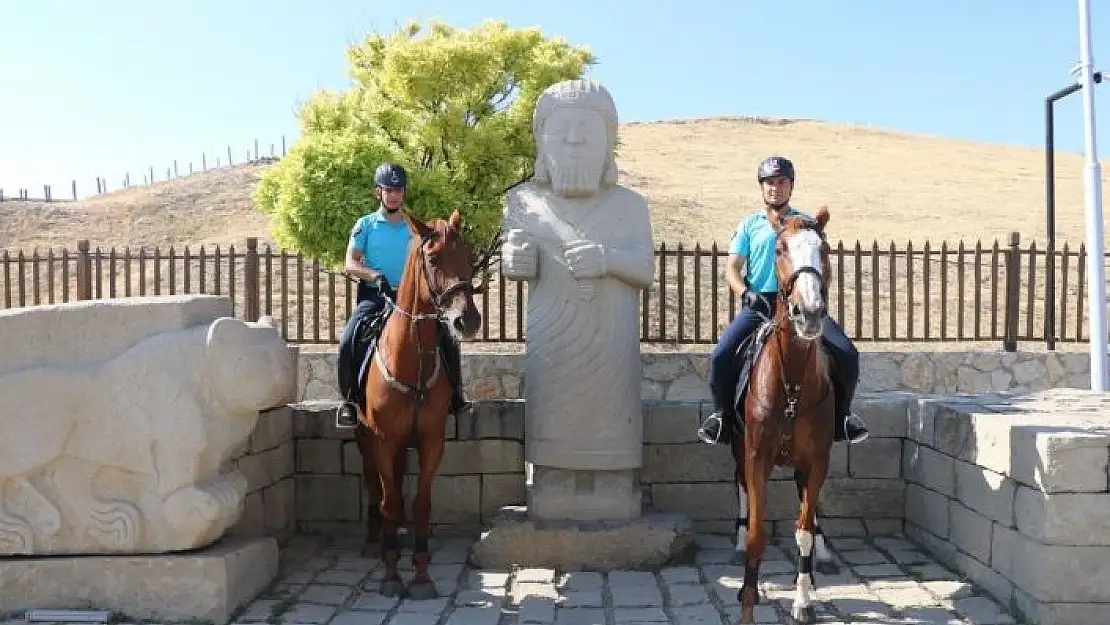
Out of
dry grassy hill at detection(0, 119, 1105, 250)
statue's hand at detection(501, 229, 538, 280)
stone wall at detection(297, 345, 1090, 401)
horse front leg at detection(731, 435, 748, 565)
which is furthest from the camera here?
dry grassy hill at detection(0, 119, 1105, 250)

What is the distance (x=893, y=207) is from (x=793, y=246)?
85.3 feet

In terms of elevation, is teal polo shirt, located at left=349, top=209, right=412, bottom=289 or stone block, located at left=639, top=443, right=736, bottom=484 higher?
teal polo shirt, located at left=349, top=209, right=412, bottom=289

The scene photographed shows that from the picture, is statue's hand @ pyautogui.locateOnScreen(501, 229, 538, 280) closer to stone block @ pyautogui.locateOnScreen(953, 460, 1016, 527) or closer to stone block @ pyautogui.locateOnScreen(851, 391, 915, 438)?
stone block @ pyautogui.locateOnScreen(851, 391, 915, 438)

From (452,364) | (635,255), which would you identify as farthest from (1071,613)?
(452,364)

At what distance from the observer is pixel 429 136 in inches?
381

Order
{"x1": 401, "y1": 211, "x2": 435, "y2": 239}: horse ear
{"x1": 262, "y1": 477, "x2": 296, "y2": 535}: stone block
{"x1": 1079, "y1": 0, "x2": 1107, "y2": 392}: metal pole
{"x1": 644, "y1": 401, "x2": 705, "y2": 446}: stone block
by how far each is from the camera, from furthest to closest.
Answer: {"x1": 1079, "y1": 0, "x2": 1107, "y2": 392}: metal pole, {"x1": 644, "y1": 401, "x2": 705, "y2": 446}: stone block, {"x1": 262, "y1": 477, "x2": 296, "y2": 535}: stone block, {"x1": 401, "y1": 211, "x2": 435, "y2": 239}: horse ear

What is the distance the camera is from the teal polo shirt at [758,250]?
4.86 m

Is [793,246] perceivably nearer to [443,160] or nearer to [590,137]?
[590,137]

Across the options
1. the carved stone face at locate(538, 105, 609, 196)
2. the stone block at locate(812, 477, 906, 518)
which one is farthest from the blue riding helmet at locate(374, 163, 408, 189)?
the stone block at locate(812, 477, 906, 518)

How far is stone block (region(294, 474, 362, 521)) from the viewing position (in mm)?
6324

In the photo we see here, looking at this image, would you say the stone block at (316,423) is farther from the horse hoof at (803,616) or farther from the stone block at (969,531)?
the stone block at (969,531)

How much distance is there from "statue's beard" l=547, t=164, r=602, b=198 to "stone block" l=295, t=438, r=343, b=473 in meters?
2.41

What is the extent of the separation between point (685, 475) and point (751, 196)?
940 inches

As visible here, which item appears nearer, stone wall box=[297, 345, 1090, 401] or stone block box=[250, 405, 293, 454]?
stone block box=[250, 405, 293, 454]
